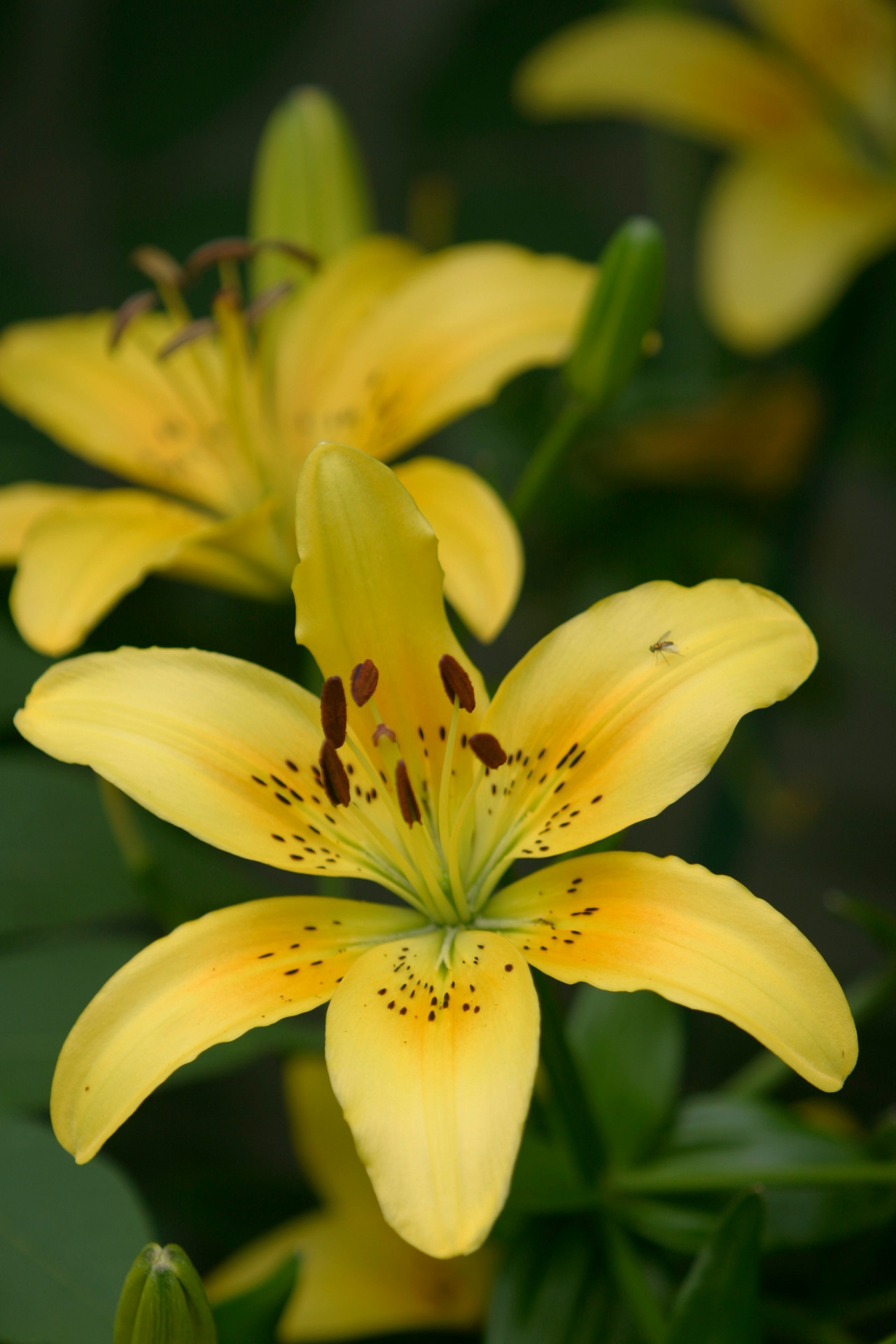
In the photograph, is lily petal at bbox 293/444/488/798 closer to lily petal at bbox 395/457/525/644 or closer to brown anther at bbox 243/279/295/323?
lily petal at bbox 395/457/525/644

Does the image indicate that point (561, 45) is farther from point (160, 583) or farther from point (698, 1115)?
point (698, 1115)

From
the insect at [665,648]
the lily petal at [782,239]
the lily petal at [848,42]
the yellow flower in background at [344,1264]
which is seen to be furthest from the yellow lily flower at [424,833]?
the lily petal at [848,42]

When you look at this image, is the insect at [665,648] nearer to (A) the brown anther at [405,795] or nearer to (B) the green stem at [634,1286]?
(A) the brown anther at [405,795]

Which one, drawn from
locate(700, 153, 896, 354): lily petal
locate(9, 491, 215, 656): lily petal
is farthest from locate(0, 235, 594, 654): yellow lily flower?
locate(700, 153, 896, 354): lily petal

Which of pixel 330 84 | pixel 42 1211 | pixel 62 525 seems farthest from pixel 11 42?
pixel 42 1211

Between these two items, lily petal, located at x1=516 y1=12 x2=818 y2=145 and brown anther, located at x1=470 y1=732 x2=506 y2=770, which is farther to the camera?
lily petal, located at x1=516 y1=12 x2=818 y2=145

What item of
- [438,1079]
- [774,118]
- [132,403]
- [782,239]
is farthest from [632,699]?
[774,118]

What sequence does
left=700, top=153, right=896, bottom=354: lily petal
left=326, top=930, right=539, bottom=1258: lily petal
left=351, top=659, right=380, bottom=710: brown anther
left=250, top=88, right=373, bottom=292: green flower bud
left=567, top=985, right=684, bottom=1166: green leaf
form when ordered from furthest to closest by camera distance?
left=700, top=153, right=896, bottom=354: lily petal → left=250, top=88, right=373, bottom=292: green flower bud → left=567, top=985, right=684, bottom=1166: green leaf → left=351, top=659, right=380, bottom=710: brown anther → left=326, top=930, right=539, bottom=1258: lily petal
